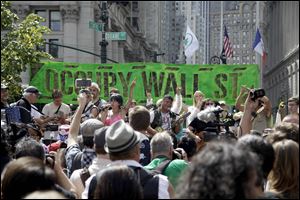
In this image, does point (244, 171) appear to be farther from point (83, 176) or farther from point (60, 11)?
point (60, 11)

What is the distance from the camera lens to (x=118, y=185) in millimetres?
4059

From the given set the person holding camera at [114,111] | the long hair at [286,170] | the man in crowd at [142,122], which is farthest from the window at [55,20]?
the long hair at [286,170]

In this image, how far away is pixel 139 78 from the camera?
56.1 ft

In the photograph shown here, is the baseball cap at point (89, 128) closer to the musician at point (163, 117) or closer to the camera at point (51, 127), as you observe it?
the musician at point (163, 117)

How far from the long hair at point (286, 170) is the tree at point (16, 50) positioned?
575 inches

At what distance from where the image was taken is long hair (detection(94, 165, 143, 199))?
4.03 metres

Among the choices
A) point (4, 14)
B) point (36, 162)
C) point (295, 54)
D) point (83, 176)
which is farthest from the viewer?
point (295, 54)

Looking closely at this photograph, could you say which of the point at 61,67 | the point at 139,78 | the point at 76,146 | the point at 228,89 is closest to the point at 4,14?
the point at 61,67

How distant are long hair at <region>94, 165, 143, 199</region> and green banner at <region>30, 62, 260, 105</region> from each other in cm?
1257

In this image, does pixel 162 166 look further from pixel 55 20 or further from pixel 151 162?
pixel 55 20

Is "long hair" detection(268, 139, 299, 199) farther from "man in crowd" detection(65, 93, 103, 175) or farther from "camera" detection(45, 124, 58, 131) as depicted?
"camera" detection(45, 124, 58, 131)

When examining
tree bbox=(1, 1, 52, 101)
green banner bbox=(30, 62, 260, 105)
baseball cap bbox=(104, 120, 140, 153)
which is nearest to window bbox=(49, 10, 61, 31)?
tree bbox=(1, 1, 52, 101)

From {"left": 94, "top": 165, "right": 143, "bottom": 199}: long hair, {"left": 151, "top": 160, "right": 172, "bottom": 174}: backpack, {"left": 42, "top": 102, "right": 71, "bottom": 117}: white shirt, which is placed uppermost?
{"left": 42, "top": 102, "right": 71, "bottom": 117}: white shirt

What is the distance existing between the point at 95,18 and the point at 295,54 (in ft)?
78.3
